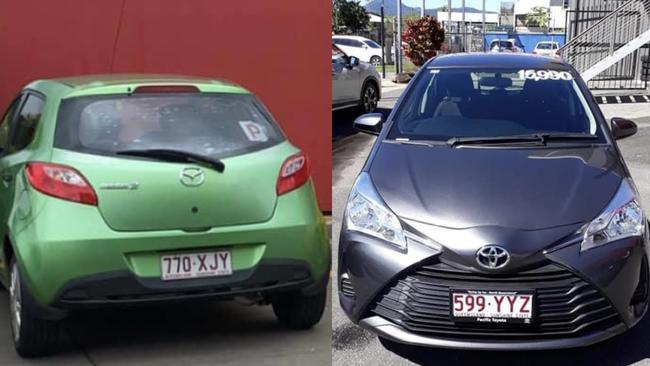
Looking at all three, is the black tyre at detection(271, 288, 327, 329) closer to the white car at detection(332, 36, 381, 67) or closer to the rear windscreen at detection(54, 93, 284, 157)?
the rear windscreen at detection(54, 93, 284, 157)

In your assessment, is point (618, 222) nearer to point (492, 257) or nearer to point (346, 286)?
point (492, 257)

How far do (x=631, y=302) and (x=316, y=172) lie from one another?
344 centimetres

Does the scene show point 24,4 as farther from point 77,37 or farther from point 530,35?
point 530,35

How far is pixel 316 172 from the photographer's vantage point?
6.57 metres

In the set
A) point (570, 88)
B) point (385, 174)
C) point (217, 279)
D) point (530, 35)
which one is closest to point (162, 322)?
point (217, 279)

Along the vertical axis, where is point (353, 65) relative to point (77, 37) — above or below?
below

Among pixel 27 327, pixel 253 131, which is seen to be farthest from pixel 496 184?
pixel 27 327

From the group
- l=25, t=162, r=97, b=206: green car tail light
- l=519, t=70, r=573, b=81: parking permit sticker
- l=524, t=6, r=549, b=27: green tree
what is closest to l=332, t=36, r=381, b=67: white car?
l=519, t=70, r=573, b=81: parking permit sticker

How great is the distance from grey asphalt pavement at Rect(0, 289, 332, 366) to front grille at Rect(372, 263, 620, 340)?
73 centimetres

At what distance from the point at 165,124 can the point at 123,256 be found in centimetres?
71

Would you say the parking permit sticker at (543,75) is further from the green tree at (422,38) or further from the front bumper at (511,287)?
the green tree at (422,38)

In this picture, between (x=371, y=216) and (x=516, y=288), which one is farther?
(x=371, y=216)

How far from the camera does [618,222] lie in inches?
140

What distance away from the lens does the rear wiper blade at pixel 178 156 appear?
3.59 metres
